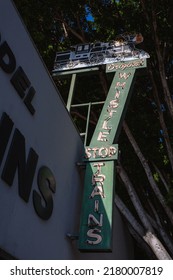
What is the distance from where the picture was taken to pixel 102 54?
439 inches

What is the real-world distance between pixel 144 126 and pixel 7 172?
7.94 m

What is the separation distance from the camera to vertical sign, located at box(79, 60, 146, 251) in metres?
7.14

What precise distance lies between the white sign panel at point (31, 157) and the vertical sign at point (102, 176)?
0.40 meters

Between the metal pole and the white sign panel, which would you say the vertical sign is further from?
the metal pole

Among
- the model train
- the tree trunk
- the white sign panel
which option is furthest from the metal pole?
the tree trunk

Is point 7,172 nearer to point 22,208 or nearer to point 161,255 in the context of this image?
point 22,208

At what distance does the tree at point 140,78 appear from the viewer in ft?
39.2

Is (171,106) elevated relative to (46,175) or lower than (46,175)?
elevated

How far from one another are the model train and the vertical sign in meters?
1.29

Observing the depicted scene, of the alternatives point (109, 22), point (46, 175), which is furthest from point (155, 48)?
point (46, 175)

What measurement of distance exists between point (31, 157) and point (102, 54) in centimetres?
580

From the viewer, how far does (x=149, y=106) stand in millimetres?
13070

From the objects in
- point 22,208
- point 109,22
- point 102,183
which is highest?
point 109,22

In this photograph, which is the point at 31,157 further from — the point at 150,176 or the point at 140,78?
the point at 140,78
